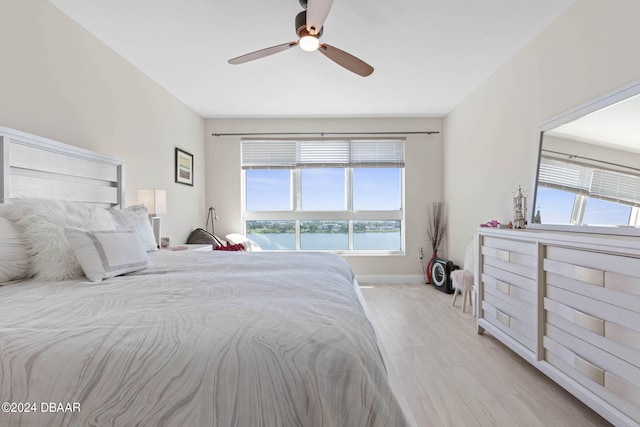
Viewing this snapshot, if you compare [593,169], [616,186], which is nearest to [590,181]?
[593,169]

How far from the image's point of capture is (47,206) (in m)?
1.66

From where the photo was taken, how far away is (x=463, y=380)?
1.94m

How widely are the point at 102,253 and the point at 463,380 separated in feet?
7.12

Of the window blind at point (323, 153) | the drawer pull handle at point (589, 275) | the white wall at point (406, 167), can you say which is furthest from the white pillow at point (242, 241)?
the drawer pull handle at point (589, 275)

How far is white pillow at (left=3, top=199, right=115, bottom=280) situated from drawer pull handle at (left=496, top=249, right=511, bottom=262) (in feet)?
8.67

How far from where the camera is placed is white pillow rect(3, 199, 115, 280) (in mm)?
1482

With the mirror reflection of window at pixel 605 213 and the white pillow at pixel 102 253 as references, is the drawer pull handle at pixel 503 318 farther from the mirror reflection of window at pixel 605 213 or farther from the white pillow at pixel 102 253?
the white pillow at pixel 102 253

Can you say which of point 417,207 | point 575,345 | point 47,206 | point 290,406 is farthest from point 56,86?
point 417,207

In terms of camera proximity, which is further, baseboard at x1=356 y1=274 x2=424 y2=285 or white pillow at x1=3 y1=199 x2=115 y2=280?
baseboard at x1=356 y1=274 x2=424 y2=285

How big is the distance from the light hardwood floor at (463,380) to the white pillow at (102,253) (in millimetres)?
1646

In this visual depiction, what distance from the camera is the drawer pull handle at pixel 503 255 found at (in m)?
2.25

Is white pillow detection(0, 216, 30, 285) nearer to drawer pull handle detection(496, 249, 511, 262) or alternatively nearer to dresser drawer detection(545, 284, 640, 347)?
dresser drawer detection(545, 284, 640, 347)

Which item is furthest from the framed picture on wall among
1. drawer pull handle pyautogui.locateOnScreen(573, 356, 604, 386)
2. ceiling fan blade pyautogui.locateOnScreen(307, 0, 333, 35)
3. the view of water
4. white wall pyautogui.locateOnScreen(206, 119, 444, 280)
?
drawer pull handle pyautogui.locateOnScreen(573, 356, 604, 386)

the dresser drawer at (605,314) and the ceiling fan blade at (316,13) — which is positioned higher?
the ceiling fan blade at (316,13)
